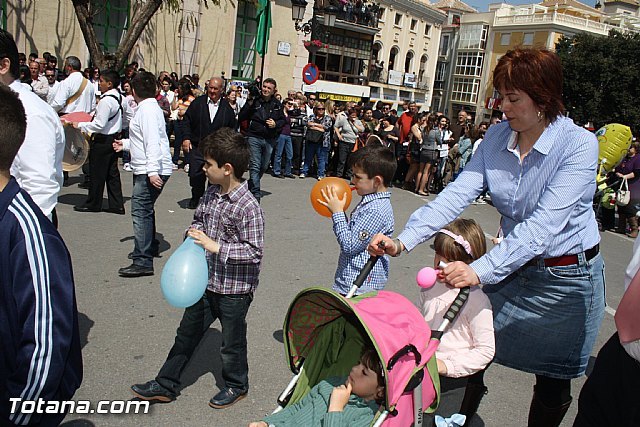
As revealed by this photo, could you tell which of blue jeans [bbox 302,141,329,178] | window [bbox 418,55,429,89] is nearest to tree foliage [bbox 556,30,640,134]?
window [bbox 418,55,429,89]

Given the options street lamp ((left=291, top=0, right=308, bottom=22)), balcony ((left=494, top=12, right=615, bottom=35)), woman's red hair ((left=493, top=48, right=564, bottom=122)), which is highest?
balcony ((left=494, top=12, right=615, bottom=35))

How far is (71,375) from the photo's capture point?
1.95 meters

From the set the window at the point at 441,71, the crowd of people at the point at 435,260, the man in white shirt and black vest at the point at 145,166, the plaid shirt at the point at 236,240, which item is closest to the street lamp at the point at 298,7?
the man in white shirt and black vest at the point at 145,166

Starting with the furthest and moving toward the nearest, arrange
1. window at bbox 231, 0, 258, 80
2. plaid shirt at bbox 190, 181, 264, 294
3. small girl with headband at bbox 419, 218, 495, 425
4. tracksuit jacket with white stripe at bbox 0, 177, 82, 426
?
1. window at bbox 231, 0, 258, 80
2. plaid shirt at bbox 190, 181, 264, 294
3. small girl with headband at bbox 419, 218, 495, 425
4. tracksuit jacket with white stripe at bbox 0, 177, 82, 426

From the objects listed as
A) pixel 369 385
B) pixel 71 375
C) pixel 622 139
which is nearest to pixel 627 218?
pixel 622 139

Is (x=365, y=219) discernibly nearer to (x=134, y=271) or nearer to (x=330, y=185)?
(x=330, y=185)

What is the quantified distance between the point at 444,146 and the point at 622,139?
4.42 m

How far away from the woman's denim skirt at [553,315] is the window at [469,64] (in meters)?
62.7

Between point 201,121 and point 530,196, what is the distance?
648cm

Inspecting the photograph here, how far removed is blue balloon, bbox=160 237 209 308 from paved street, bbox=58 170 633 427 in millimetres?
887

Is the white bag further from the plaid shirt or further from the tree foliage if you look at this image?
the tree foliage

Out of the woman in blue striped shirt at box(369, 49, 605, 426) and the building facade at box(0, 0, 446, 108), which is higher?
the building facade at box(0, 0, 446, 108)

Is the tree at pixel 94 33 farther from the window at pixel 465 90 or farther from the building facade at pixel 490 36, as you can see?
the window at pixel 465 90

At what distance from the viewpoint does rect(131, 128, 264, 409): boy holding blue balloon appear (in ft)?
10.8
